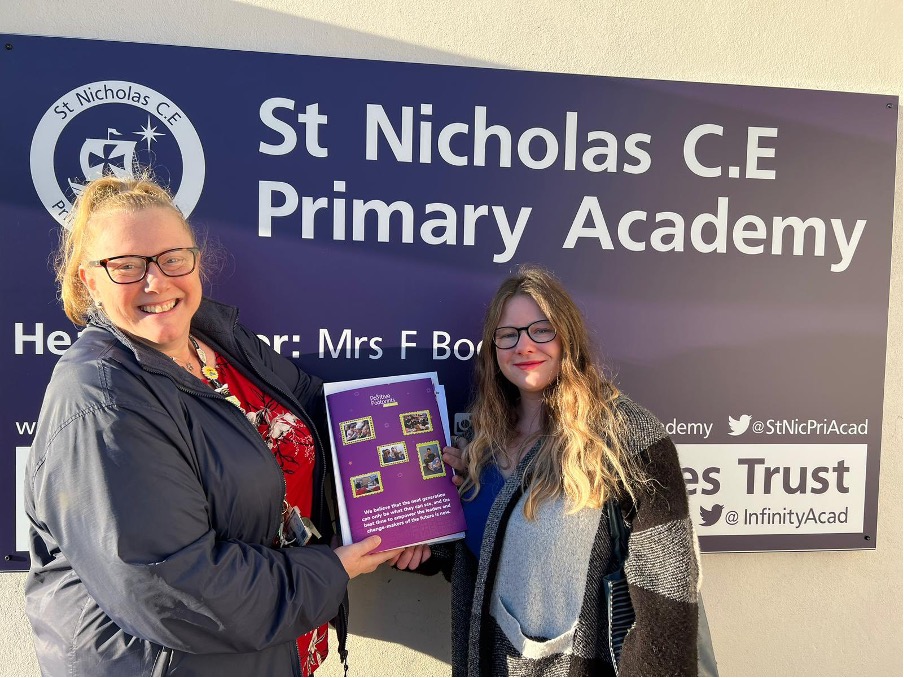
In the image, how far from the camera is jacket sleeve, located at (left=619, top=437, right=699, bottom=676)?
149 cm

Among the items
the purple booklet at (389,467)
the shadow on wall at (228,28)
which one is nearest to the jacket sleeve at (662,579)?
the purple booklet at (389,467)

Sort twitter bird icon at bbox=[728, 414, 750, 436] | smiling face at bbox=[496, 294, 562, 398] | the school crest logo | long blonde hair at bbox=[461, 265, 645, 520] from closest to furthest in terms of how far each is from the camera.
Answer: long blonde hair at bbox=[461, 265, 645, 520], smiling face at bbox=[496, 294, 562, 398], the school crest logo, twitter bird icon at bbox=[728, 414, 750, 436]

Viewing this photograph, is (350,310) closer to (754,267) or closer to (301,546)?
(301,546)

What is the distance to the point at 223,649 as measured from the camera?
1385mm

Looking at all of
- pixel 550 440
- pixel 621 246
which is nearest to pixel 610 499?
pixel 550 440

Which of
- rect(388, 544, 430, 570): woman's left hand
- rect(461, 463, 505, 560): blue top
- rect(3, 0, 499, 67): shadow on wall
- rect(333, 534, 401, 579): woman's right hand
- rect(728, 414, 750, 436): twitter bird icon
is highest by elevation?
rect(3, 0, 499, 67): shadow on wall

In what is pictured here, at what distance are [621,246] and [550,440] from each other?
2.79 ft

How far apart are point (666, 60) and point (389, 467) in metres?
1.69

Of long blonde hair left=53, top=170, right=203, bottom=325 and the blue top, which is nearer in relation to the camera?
long blonde hair left=53, top=170, right=203, bottom=325

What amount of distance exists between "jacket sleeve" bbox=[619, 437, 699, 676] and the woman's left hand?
0.59 metres

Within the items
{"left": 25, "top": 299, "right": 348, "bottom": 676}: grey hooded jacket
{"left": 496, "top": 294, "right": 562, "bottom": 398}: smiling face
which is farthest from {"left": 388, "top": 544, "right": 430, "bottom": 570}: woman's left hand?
{"left": 496, "top": 294, "right": 562, "bottom": 398}: smiling face

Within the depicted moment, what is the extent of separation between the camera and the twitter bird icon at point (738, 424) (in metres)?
2.21

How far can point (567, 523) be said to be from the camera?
158cm

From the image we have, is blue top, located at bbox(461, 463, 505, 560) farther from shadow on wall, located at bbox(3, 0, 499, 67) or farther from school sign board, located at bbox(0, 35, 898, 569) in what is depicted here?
shadow on wall, located at bbox(3, 0, 499, 67)
